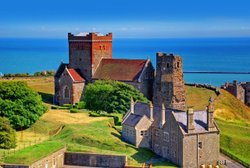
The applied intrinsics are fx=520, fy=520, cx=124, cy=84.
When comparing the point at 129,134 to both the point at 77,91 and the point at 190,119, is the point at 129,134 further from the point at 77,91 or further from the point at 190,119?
the point at 77,91

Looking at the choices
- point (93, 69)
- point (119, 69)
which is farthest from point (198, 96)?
point (93, 69)

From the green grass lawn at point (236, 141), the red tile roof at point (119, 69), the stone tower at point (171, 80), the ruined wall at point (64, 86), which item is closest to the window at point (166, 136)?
the green grass lawn at point (236, 141)

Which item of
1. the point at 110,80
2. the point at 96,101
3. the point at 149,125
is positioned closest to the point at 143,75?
the point at 110,80

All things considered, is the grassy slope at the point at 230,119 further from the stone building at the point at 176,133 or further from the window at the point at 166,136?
the window at the point at 166,136

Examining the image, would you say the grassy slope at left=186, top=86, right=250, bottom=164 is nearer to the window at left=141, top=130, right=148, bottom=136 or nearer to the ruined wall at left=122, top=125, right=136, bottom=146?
the window at left=141, top=130, right=148, bottom=136

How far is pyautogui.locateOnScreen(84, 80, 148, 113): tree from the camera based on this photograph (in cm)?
6059

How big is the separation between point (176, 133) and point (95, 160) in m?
7.08

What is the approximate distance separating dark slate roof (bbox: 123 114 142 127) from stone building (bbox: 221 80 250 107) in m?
42.1

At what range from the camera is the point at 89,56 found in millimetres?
75500

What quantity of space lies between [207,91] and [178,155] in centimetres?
3772

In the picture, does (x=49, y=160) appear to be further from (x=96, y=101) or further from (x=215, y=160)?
(x=96, y=101)

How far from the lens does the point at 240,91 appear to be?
88.6 m

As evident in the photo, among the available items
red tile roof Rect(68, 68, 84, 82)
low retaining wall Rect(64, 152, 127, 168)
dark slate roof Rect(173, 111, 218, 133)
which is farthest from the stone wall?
red tile roof Rect(68, 68, 84, 82)

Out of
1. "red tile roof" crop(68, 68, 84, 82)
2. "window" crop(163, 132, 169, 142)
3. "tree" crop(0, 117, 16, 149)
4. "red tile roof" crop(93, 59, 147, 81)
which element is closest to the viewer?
"tree" crop(0, 117, 16, 149)
